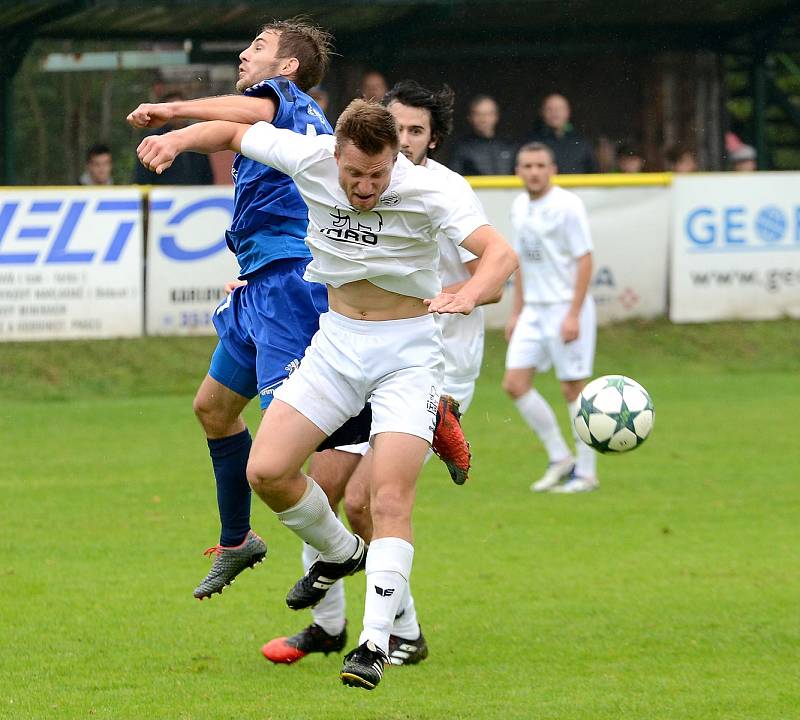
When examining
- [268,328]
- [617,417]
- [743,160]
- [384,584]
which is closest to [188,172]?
[743,160]

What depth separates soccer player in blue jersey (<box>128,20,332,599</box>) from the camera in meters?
6.02

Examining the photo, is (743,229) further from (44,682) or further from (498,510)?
(44,682)

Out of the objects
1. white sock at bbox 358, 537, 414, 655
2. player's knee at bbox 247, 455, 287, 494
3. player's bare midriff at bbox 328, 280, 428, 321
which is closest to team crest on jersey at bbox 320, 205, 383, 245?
player's bare midriff at bbox 328, 280, 428, 321

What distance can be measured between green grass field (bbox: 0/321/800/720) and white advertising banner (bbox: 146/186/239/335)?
1.09m

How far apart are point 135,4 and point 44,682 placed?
1206 centimetres

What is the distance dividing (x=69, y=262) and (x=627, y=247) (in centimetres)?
540

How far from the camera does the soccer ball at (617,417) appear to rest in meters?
7.05

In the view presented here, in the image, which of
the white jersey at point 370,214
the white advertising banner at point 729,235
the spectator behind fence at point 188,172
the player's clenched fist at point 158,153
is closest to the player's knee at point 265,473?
the white jersey at point 370,214

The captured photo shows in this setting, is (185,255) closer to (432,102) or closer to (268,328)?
(432,102)

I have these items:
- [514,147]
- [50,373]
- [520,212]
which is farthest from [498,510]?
[514,147]

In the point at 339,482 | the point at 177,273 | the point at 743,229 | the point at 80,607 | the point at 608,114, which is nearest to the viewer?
the point at 339,482

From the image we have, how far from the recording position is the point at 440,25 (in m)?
19.9

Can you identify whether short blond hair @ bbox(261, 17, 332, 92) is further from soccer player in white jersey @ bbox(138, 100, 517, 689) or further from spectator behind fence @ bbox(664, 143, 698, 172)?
spectator behind fence @ bbox(664, 143, 698, 172)

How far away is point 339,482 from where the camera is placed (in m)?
6.42
